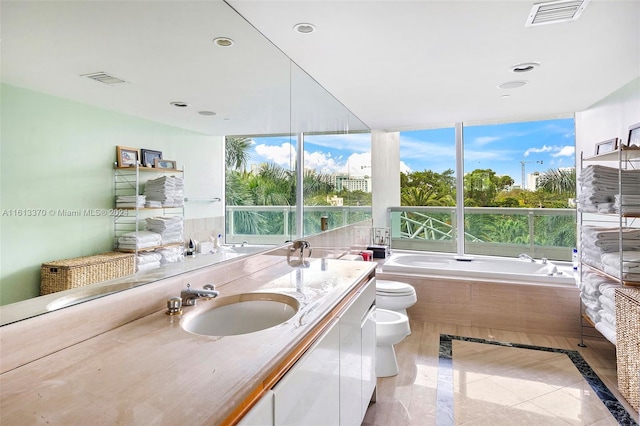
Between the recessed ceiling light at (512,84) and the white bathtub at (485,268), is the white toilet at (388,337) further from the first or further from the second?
the recessed ceiling light at (512,84)

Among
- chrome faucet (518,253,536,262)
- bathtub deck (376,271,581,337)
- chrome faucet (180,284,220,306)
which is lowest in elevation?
bathtub deck (376,271,581,337)

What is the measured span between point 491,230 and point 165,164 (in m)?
4.38

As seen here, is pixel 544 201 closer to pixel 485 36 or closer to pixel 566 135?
pixel 566 135

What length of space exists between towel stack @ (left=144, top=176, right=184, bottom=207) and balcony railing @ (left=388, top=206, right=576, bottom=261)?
13.3ft

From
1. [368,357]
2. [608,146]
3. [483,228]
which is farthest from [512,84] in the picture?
[368,357]

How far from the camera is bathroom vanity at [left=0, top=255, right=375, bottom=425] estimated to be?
0.72 meters

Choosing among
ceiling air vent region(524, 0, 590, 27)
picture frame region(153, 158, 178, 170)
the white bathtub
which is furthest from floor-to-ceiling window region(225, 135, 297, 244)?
the white bathtub

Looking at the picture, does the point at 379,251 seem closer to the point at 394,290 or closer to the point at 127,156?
the point at 394,290

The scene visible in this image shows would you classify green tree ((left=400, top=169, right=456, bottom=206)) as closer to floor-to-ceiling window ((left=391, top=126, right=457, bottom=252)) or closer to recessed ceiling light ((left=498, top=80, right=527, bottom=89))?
floor-to-ceiling window ((left=391, top=126, right=457, bottom=252))

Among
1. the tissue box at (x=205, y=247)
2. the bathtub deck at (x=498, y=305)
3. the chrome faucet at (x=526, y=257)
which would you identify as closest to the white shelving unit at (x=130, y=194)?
the tissue box at (x=205, y=247)

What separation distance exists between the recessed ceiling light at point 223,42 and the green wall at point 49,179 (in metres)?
A: 0.81

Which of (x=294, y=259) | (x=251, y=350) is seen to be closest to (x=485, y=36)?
(x=294, y=259)

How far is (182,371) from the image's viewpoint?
34.0 inches

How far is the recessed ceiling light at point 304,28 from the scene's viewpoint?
6.46 feet
